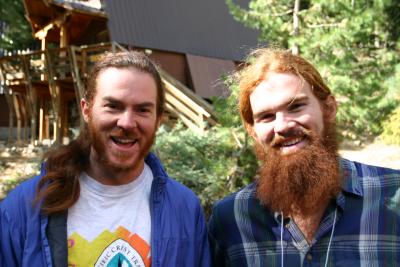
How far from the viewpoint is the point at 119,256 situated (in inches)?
92.6

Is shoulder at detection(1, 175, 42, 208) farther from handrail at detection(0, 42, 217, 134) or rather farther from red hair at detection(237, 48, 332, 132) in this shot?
handrail at detection(0, 42, 217, 134)

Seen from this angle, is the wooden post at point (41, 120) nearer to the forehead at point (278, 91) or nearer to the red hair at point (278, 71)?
the red hair at point (278, 71)

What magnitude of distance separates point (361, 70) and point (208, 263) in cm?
908

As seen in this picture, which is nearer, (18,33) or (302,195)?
(302,195)

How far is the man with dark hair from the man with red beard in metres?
0.34

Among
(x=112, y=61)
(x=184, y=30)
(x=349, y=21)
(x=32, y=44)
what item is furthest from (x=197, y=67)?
(x=112, y=61)

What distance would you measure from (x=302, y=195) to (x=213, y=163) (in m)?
5.74

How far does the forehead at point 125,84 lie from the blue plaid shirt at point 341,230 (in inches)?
33.0

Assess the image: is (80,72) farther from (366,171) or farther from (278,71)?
(366,171)

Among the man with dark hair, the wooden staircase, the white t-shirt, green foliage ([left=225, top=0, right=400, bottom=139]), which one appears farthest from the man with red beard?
the wooden staircase

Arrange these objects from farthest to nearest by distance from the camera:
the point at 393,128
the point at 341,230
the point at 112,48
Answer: the point at 112,48 → the point at 393,128 → the point at 341,230

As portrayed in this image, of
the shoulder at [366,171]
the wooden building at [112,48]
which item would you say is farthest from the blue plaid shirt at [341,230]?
the wooden building at [112,48]

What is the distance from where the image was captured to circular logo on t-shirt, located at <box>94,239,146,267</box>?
2.33 metres

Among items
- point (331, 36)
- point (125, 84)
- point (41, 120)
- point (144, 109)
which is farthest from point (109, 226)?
point (41, 120)
